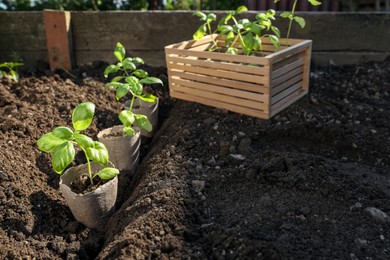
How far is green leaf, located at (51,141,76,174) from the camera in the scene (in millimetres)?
2168

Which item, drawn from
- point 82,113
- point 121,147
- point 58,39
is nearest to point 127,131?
point 121,147

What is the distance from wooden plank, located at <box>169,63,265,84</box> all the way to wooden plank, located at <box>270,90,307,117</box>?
10.1 inches

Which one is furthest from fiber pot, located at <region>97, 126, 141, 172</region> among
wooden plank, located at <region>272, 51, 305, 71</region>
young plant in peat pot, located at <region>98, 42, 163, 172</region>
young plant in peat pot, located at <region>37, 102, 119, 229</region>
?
wooden plank, located at <region>272, 51, 305, 71</region>

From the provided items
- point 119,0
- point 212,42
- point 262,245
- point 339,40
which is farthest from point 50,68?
point 262,245

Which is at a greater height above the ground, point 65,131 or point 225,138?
point 65,131

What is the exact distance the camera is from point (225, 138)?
2.98 metres

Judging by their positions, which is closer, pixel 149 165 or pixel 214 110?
pixel 149 165

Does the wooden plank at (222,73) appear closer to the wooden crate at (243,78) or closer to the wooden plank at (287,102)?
the wooden crate at (243,78)

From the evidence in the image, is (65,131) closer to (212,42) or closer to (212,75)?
(212,75)

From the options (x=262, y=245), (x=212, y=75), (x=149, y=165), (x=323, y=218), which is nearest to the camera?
(x=262, y=245)

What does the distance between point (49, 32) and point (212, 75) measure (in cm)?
186

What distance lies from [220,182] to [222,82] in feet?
3.09

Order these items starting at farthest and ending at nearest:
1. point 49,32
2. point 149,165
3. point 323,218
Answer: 1. point 49,32
2. point 149,165
3. point 323,218

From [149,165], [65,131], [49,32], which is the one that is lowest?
[149,165]
